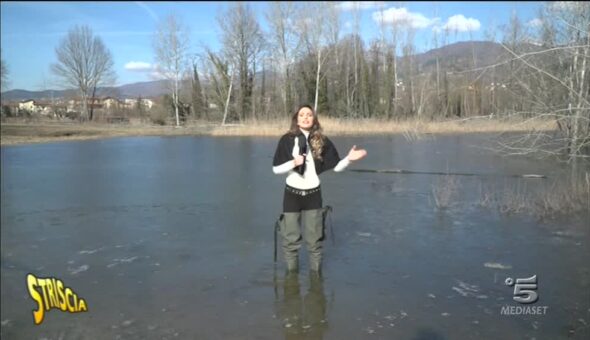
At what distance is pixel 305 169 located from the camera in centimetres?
475

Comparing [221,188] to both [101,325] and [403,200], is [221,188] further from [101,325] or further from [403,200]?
[101,325]

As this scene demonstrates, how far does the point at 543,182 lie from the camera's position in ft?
36.2

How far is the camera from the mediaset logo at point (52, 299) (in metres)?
4.15

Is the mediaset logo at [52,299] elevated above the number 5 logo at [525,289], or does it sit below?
above

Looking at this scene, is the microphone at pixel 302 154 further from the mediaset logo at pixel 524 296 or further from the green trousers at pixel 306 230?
the mediaset logo at pixel 524 296

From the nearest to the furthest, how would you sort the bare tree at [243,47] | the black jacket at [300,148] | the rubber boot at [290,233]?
the black jacket at [300,148], the rubber boot at [290,233], the bare tree at [243,47]

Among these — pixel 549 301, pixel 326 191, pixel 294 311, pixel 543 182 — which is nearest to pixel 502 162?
pixel 543 182

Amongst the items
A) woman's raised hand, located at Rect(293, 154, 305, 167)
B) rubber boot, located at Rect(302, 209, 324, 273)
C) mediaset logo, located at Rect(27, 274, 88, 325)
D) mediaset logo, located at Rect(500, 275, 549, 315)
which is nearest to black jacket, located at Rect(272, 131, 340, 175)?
woman's raised hand, located at Rect(293, 154, 305, 167)

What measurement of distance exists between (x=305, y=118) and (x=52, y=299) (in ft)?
8.97

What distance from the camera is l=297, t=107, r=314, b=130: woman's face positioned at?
15.3ft

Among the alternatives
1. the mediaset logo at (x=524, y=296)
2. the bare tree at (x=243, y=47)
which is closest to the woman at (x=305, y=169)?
the mediaset logo at (x=524, y=296)

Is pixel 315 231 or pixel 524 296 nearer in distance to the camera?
pixel 524 296

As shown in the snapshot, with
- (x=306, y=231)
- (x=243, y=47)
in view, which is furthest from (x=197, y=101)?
(x=306, y=231)

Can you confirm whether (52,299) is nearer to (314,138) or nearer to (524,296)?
(314,138)
